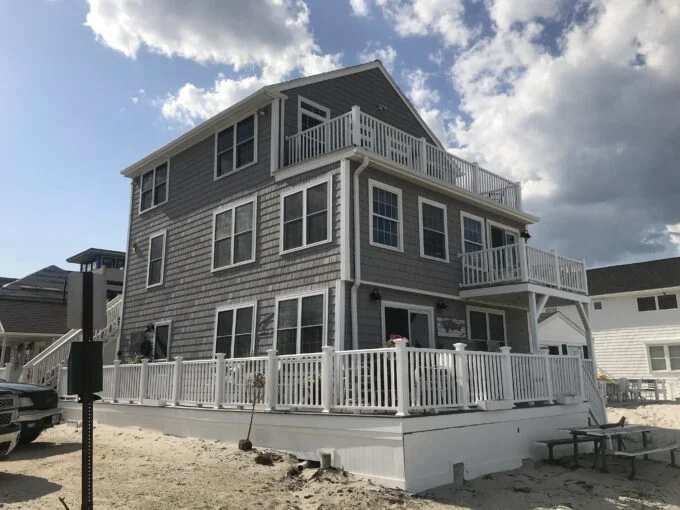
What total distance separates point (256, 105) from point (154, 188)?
580 centimetres

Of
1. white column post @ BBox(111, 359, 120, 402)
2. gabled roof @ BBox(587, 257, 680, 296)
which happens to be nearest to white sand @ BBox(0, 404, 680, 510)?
white column post @ BBox(111, 359, 120, 402)

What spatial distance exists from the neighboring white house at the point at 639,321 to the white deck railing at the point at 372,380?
1579 centimetres

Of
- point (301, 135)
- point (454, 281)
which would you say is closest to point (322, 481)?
point (454, 281)

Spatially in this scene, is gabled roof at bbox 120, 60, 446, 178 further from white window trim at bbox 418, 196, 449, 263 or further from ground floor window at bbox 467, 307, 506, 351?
ground floor window at bbox 467, 307, 506, 351

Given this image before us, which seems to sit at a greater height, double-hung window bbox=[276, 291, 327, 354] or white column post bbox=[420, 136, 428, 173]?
white column post bbox=[420, 136, 428, 173]

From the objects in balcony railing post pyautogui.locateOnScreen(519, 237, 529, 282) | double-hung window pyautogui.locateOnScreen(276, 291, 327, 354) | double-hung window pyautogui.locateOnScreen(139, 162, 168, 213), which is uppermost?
double-hung window pyautogui.locateOnScreen(139, 162, 168, 213)

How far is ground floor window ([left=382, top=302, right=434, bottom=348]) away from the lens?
42.3ft

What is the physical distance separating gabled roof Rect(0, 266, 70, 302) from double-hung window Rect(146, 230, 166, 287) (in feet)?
37.3

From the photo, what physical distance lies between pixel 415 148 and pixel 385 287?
425 cm

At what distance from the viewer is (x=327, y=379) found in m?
9.44

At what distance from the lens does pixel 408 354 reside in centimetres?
916

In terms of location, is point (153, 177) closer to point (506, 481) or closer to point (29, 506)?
point (29, 506)

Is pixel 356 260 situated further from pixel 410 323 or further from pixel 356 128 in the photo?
pixel 356 128

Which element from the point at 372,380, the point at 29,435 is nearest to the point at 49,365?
the point at 29,435
